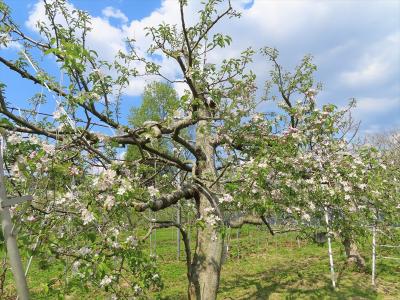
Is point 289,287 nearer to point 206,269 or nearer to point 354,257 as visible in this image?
point 354,257

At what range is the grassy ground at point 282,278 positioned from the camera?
34.5 feet

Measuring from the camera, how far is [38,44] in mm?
5008

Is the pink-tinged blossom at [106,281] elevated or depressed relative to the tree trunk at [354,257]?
elevated

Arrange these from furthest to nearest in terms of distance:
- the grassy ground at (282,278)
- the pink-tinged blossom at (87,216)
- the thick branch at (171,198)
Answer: the grassy ground at (282,278), the thick branch at (171,198), the pink-tinged blossom at (87,216)

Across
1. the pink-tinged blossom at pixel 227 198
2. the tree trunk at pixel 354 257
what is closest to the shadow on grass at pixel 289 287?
the tree trunk at pixel 354 257

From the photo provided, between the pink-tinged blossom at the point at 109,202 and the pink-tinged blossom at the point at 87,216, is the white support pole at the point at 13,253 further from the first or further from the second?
the pink-tinged blossom at the point at 109,202

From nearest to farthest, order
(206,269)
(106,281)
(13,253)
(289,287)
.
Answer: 1. (13,253)
2. (106,281)
3. (206,269)
4. (289,287)

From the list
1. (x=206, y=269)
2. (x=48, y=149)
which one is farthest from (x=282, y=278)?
(x=48, y=149)

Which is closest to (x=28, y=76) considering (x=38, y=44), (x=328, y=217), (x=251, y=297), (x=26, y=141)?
(x=38, y=44)


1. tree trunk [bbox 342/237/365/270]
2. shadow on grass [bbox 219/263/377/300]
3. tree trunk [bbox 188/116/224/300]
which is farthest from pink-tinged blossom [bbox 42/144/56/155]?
tree trunk [bbox 342/237/365/270]

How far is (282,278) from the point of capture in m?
12.3

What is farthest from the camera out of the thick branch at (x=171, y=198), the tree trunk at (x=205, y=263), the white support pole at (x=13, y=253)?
the tree trunk at (x=205, y=263)

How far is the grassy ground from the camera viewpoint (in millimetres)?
10523

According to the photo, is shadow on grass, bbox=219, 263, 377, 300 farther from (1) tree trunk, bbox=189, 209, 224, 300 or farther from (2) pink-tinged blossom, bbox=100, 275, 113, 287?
(2) pink-tinged blossom, bbox=100, 275, 113, 287
